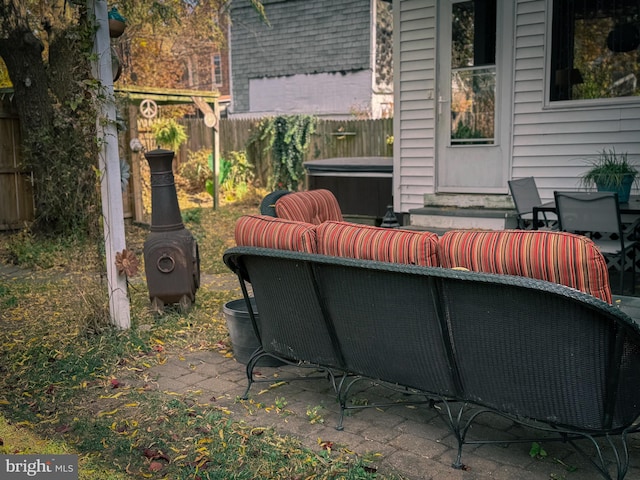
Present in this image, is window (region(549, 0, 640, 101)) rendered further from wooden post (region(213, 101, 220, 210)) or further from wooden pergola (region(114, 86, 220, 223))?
wooden post (region(213, 101, 220, 210))

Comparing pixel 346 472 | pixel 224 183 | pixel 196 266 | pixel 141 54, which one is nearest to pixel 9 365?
pixel 196 266

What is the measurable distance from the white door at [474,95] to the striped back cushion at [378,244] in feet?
15.6

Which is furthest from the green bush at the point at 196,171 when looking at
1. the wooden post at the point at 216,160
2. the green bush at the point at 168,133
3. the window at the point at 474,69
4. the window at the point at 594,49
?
the window at the point at 594,49

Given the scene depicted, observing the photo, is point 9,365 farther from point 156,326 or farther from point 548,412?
point 548,412

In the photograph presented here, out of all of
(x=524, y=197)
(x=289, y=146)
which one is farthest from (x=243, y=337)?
(x=289, y=146)

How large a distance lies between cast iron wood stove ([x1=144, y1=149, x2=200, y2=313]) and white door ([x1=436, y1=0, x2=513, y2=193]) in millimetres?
3741

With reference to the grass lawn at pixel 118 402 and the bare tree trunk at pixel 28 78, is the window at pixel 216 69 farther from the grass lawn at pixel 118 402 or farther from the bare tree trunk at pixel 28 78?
the grass lawn at pixel 118 402

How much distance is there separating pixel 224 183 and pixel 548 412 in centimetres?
1199

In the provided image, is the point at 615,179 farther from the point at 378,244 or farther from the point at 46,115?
the point at 46,115

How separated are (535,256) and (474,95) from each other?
5.40 m

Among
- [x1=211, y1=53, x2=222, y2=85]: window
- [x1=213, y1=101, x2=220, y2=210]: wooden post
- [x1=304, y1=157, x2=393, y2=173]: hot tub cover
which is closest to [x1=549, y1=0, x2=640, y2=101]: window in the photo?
[x1=304, y1=157, x2=393, y2=173]: hot tub cover

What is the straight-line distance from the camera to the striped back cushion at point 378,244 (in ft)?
9.31

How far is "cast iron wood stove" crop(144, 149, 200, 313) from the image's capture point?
4973 mm

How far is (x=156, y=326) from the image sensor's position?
498 cm
